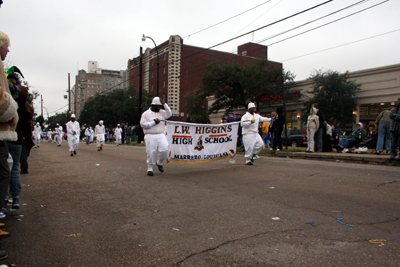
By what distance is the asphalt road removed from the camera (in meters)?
2.78

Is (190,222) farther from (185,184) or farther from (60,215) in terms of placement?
(185,184)

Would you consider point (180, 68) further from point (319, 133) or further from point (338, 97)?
point (319, 133)

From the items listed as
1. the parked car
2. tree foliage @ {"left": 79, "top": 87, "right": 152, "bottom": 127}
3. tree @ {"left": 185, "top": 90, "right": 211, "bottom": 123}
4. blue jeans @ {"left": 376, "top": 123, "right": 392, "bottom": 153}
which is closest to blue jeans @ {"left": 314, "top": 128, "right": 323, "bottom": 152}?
blue jeans @ {"left": 376, "top": 123, "right": 392, "bottom": 153}

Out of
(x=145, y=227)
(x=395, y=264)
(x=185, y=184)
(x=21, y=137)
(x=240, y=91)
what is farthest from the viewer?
(x=240, y=91)

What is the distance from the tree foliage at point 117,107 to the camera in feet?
196

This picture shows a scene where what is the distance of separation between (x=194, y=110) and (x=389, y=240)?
149 ft

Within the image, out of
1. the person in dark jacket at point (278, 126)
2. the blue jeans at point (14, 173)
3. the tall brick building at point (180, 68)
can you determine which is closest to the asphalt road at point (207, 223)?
the blue jeans at point (14, 173)

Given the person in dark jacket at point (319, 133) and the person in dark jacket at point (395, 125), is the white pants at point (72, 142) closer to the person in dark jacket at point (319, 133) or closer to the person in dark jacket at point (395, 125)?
the person in dark jacket at point (319, 133)

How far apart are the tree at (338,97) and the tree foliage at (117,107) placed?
35861mm

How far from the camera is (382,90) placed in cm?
2720

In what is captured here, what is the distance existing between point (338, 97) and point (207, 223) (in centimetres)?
2911

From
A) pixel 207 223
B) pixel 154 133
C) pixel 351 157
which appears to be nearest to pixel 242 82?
pixel 351 157

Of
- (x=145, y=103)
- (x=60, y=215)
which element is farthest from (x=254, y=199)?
(x=145, y=103)

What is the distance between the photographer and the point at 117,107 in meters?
61.0
